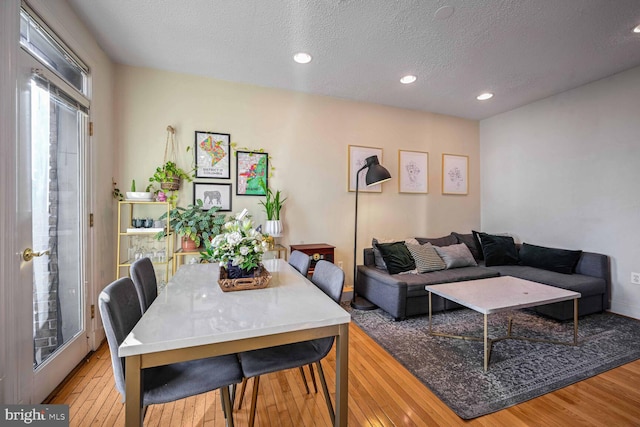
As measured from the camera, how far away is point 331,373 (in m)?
1.98

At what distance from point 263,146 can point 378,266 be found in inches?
81.4

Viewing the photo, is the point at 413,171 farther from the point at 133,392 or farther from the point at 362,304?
the point at 133,392

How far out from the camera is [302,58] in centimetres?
261

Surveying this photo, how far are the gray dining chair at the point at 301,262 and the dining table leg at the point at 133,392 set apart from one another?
1.14m

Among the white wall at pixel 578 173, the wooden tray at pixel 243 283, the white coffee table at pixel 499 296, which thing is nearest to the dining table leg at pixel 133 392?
the wooden tray at pixel 243 283

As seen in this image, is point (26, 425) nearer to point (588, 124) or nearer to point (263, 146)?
point (263, 146)

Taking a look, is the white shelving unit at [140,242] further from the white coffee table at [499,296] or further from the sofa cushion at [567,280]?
the sofa cushion at [567,280]

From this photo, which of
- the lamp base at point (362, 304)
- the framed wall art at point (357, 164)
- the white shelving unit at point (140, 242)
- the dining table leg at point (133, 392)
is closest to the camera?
the dining table leg at point (133, 392)

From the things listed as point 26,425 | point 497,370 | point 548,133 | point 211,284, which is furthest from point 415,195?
point 26,425

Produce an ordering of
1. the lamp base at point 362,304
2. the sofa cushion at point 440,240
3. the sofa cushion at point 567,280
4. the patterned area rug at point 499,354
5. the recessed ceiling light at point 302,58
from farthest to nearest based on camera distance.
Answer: the sofa cushion at point 440,240 < the lamp base at point 362,304 < the sofa cushion at point 567,280 < the recessed ceiling light at point 302,58 < the patterned area rug at point 499,354

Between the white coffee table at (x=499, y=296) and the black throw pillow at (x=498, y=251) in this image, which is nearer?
the white coffee table at (x=499, y=296)

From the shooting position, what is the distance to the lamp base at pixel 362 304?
3.20 m

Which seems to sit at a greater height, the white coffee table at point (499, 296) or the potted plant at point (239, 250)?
the potted plant at point (239, 250)

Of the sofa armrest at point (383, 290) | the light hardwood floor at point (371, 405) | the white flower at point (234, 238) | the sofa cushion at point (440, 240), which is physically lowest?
the light hardwood floor at point (371, 405)
